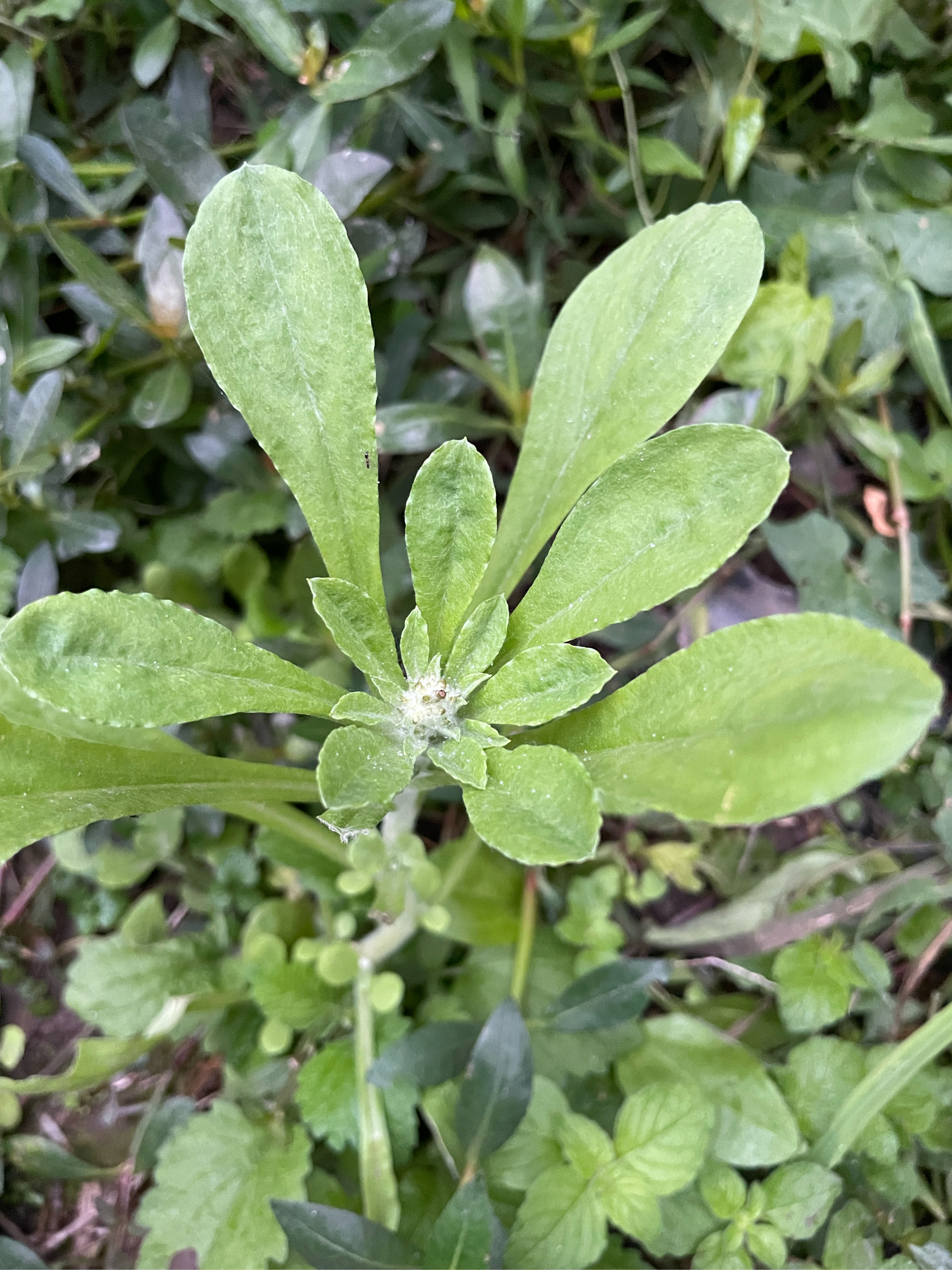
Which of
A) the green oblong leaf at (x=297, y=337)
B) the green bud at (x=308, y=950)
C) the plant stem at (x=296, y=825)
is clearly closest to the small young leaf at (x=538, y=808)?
the green oblong leaf at (x=297, y=337)

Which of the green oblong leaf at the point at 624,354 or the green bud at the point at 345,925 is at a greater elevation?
the green oblong leaf at the point at 624,354

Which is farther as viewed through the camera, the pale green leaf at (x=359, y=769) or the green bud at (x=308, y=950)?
the green bud at (x=308, y=950)

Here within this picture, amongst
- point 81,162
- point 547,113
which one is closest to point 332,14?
point 547,113

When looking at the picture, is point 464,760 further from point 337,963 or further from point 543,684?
point 337,963

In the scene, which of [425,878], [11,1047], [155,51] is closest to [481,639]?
[425,878]

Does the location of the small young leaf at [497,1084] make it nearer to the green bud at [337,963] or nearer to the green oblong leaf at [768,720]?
the green bud at [337,963]

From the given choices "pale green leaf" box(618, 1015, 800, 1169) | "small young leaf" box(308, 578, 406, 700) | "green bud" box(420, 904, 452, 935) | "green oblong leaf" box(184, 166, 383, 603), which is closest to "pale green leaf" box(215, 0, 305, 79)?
"green oblong leaf" box(184, 166, 383, 603)
